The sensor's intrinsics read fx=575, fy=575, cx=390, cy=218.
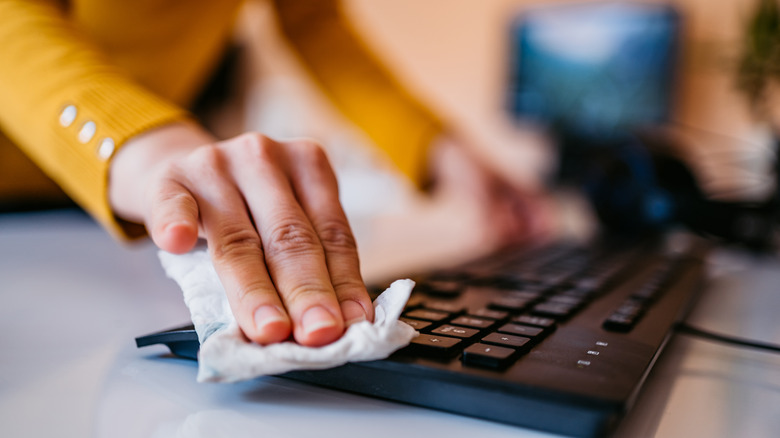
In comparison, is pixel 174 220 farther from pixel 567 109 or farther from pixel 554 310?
pixel 567 109

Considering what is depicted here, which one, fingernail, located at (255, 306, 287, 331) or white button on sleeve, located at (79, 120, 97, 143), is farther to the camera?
white button on sleeve, located at (79, 120, 97, 143)

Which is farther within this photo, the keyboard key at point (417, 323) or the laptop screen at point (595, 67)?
the laptop screen at point (595, 67)

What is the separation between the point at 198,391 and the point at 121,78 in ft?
0.95

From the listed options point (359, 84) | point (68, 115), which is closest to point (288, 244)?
point (68, 115)

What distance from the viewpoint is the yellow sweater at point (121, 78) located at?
0.43m

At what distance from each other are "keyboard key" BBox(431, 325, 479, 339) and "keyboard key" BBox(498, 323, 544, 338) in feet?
0.07

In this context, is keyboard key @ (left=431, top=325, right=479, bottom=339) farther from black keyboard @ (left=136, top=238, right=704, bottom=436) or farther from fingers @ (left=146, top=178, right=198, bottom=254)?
fingers @ (left=146, top=178, right=198, bottom=254)

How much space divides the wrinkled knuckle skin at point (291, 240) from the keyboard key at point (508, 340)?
111 mm

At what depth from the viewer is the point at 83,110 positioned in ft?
1.41

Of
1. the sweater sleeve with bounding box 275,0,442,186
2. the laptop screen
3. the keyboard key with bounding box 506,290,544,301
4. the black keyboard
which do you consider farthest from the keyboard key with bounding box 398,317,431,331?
the laptop screen

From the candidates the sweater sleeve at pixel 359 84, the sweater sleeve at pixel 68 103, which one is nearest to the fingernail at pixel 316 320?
the sweater sleeve at pixel 68 103

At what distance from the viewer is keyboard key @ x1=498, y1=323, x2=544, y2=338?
0.31 m

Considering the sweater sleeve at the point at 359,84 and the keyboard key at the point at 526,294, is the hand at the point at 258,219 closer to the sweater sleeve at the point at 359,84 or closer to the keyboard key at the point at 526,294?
the keyboard key at the point at 526,294

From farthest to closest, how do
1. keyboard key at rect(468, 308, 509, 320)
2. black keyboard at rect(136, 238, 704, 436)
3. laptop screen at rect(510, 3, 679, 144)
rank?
laptop screen at rect(510, 3, 679, 144) < keyboard key at rect(468, 308, 509, 320) < black keyboard at rect(136, 238, 704, 436)
